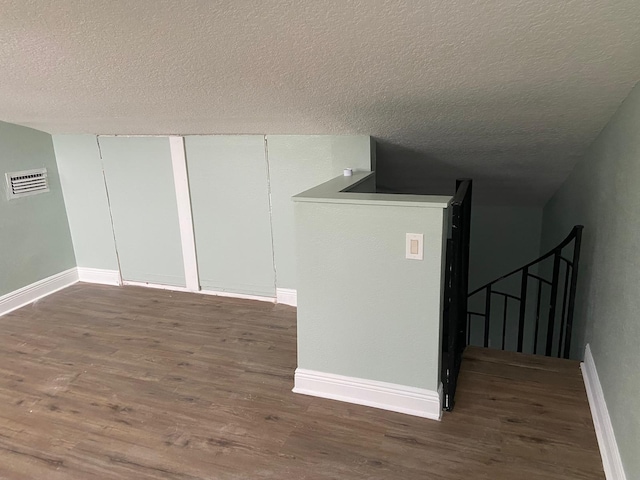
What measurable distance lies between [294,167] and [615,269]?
214cm

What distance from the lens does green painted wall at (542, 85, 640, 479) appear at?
5.82 ft

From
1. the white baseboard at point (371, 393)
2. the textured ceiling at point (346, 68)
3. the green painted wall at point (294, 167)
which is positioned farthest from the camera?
the green painted wall at point (294, 167)

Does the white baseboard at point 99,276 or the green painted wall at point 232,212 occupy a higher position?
the green painted wall at point 232,212

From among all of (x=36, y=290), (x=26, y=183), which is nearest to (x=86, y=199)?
(x=26, y=183)

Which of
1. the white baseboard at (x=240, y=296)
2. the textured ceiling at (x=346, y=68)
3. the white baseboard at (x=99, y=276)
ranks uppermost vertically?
the textured ceiling at (x=346, y=68)

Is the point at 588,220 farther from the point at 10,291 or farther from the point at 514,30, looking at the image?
the point at 10,291

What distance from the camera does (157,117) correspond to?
3.16 metres

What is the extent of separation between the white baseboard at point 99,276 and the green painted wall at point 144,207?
0.60 feet

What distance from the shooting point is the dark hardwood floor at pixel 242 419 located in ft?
6.71

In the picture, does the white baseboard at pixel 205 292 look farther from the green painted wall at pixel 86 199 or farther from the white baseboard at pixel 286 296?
the green painted wall at pixel 86 199

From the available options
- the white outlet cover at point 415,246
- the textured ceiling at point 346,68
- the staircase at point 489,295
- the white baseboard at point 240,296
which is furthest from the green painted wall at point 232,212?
the white outlet cover at point 415,246

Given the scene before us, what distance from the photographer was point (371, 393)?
2445mm

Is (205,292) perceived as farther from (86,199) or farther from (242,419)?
(242,419)

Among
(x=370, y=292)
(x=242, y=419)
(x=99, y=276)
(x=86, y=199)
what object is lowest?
(x=242, y=419)
